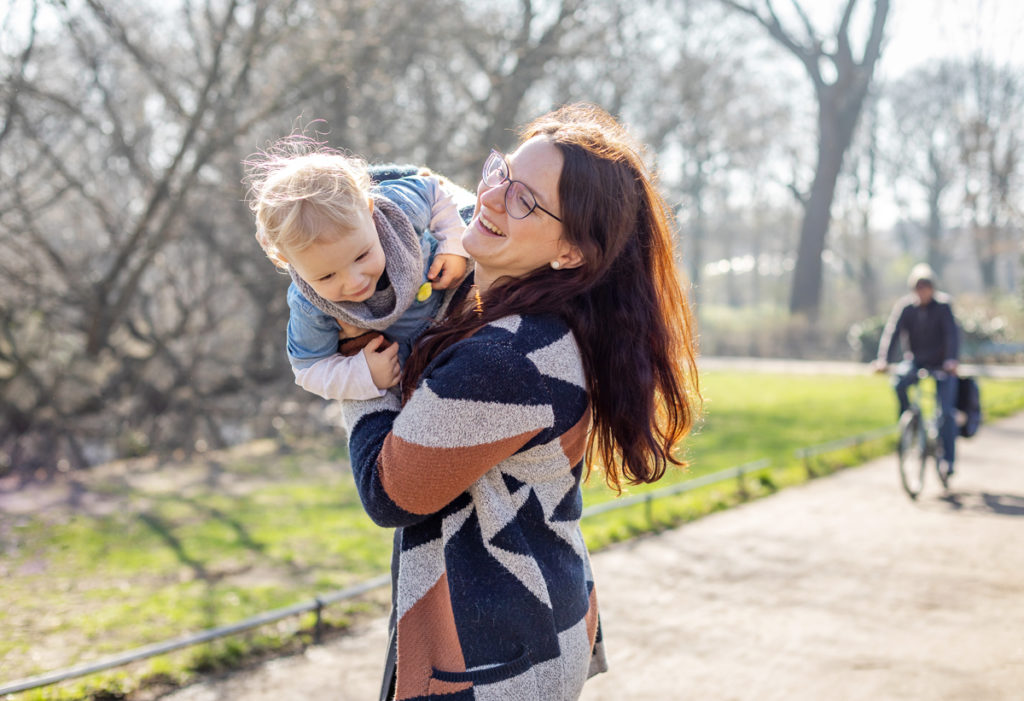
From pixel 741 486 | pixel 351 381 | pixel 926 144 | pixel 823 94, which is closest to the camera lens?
pixel 351 381

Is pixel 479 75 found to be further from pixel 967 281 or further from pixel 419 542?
pixel 967 281

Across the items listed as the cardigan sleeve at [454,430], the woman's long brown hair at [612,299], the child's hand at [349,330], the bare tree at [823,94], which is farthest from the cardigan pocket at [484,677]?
the bare tree at [823,94]

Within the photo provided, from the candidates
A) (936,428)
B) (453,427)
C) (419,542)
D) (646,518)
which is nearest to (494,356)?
(453,427)

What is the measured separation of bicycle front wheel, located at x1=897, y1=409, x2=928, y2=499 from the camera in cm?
758

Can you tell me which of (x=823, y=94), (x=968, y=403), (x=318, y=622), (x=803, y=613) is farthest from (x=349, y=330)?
(x=823, y=94)

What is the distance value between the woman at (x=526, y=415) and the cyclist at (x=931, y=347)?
6.77 m

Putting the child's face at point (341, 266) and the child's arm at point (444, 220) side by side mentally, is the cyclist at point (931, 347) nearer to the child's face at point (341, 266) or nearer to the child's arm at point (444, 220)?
the child's arm at point (444, 220)

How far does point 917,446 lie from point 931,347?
0.86 m

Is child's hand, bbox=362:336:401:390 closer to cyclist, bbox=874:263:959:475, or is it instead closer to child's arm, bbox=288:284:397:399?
child's arm, bbox=288:284:397:399

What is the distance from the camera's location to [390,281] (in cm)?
171

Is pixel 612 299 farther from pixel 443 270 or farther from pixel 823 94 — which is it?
pixel 823 94

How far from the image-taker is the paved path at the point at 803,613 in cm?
399

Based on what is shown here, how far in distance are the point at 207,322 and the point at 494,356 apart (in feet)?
36.8

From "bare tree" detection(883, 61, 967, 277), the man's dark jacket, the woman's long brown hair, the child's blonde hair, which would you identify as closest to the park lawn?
the woman's long brown hair
